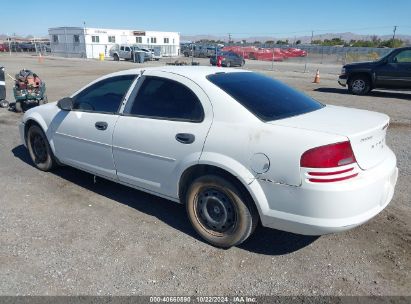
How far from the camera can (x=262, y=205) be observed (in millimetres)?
3023

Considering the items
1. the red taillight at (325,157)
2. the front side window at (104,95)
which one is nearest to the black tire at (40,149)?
the front side window at (104,95)

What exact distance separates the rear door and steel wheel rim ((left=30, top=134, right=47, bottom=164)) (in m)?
12.3

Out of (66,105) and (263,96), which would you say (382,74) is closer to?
(263,96)

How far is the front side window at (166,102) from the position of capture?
3467 millimetres

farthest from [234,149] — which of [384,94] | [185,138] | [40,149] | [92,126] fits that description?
[384,94]

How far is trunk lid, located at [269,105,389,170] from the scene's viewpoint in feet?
9.53

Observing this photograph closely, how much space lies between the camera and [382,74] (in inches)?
528

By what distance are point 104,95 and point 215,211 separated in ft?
6.56

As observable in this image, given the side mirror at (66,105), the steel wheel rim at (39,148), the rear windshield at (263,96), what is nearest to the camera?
the rear windshield at (263,96)

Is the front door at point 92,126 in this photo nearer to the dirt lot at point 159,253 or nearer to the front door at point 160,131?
the front door at point 160,131

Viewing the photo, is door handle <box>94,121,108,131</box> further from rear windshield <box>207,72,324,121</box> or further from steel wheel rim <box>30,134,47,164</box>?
steel wheel rim <box>30,134,47,164</box>

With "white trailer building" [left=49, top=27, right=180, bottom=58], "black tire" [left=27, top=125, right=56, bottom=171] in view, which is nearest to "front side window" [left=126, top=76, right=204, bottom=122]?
"black tire" [left=27, top=125, right=56, bottom=171]

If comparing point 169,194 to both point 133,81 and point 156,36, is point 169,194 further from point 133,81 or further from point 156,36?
point 156,36

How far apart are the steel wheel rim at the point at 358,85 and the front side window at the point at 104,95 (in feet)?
40.3
